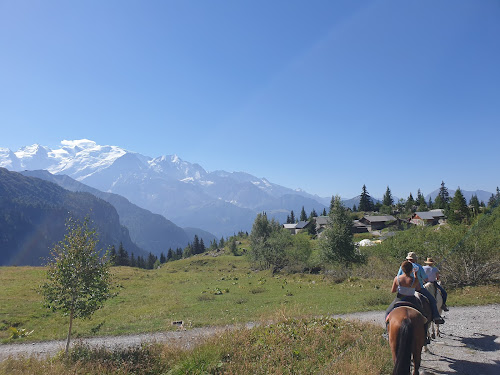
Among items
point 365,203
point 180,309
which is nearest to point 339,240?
point 180,309

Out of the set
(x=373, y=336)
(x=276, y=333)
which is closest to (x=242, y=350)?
(x=276, y=333)

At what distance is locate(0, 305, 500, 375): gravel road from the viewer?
917cm

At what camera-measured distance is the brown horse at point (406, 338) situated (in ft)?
24.8

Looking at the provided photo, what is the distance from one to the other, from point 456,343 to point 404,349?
555cm

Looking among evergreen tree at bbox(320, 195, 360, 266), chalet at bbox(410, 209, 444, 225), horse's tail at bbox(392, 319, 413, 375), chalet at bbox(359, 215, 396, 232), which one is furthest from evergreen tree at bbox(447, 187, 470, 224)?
horse's tail at bbox(392, 319, 413, 375)

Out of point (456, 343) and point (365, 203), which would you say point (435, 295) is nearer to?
point (456, 343)

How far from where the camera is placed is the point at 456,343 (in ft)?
36.8

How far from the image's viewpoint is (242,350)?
32.9 ft

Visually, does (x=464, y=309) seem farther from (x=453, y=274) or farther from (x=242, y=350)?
(x=242, y=350)

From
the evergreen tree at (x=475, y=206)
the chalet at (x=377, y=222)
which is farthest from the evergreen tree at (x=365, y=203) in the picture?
the evergreen tree at (x=475, y=206)

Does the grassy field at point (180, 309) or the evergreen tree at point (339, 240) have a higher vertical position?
the evergreen tree at point (339, 240)

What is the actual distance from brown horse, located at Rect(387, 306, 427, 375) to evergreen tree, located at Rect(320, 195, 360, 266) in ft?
113

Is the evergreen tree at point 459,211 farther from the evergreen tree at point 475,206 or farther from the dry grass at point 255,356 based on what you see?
the dry grass at point 255,356

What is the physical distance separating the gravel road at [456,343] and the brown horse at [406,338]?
1.55 metres
